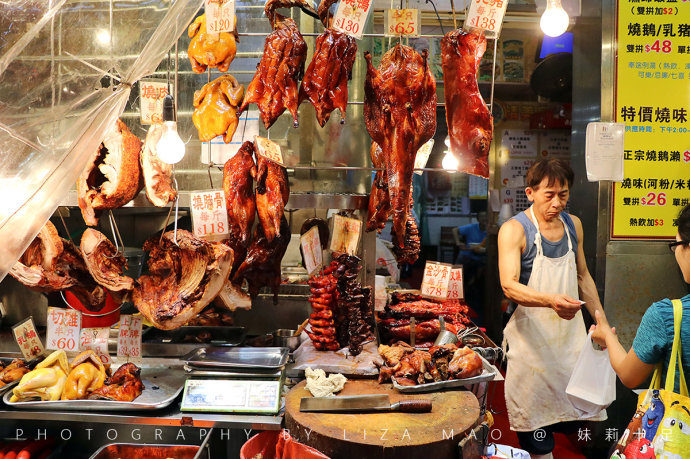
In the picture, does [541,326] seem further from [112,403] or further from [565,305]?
[112,403]

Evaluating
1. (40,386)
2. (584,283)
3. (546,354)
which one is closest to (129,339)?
(40,386)

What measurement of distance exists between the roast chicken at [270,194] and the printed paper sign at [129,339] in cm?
106

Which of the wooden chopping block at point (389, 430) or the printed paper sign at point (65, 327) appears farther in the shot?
the printed paper sign at point (65, 327)

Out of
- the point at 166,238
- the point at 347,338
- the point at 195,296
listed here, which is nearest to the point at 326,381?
the point at 347,338

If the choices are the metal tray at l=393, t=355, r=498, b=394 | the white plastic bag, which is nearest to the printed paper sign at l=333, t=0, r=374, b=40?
the metal tray at l=393, t=355, r=498, b=394

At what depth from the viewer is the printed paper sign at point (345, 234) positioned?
3.53 m

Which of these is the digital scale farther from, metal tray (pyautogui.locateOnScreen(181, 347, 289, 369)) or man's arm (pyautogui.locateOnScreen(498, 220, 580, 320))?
man's arm (pyautogui.locateOnScreen(498, 220, 580, 320))

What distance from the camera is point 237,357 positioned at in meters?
3.04

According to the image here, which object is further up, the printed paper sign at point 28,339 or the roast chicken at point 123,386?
the printed paper sign at point 28,339

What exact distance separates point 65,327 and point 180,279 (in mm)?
947

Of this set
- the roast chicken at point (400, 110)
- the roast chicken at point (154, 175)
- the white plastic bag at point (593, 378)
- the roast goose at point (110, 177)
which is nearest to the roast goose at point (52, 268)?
the roast goose at point (110, 177)

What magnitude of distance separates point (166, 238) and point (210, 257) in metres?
0.33

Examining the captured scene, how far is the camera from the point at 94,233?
118 inches

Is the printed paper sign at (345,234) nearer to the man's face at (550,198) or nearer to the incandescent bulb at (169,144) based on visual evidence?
the incandescent bulb at (169,144)
